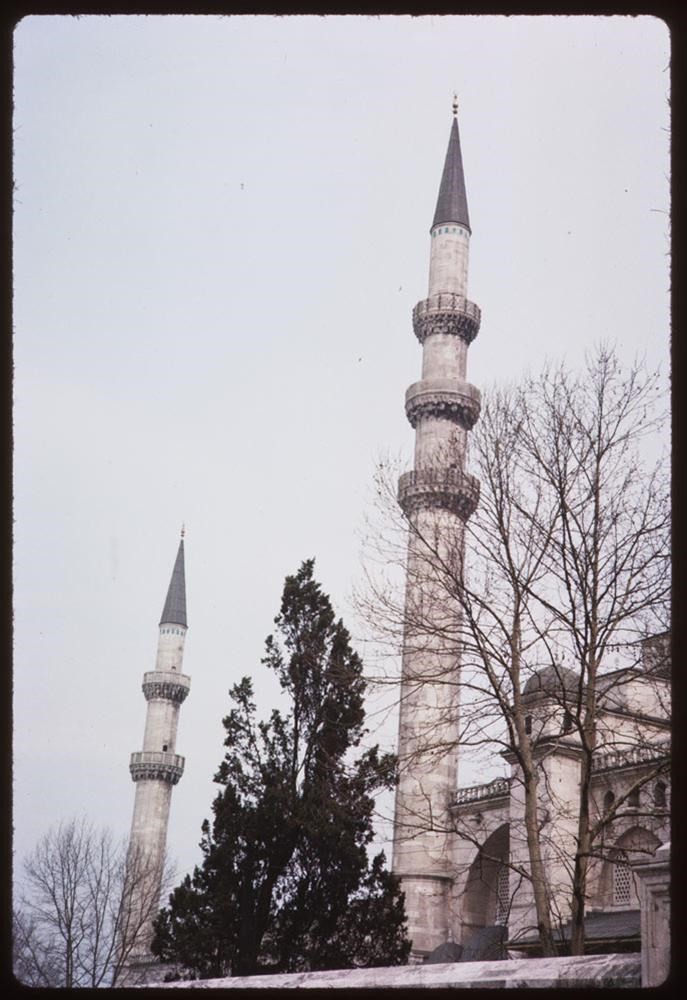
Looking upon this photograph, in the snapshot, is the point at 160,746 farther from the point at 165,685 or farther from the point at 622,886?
→ the point at 622,886

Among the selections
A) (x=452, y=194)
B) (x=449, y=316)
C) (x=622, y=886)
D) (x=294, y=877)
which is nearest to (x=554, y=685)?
(x=294, y=877)

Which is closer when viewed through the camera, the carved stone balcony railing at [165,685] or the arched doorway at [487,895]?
the arched doorway at [487,895]

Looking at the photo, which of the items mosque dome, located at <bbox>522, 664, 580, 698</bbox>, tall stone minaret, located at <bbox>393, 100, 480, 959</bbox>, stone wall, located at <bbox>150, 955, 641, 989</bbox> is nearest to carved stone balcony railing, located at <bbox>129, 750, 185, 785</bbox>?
tall stone minaret, located at <bbox>393, 100, 480, 959</bbox>

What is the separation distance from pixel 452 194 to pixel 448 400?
7256mm

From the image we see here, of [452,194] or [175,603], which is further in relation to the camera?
[175,603]

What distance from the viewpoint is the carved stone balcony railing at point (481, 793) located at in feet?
100

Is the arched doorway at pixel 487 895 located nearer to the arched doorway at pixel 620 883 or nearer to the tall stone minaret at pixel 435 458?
the tall stone minaret at pixel 435 458

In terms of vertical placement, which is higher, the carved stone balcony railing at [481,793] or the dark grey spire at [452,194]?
the dark grey spire at [452,194]

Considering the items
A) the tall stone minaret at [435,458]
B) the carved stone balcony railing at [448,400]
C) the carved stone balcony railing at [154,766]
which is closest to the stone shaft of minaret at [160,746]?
the carved stone balcony railing at [154,766]

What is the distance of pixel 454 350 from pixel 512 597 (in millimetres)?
20903

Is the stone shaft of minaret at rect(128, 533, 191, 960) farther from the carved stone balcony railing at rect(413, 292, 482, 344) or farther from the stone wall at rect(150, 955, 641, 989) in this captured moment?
the stone wall at rect(150, 955, 641, 989)

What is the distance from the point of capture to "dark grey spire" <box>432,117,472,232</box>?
33.8 metres

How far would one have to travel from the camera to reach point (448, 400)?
3123 cm

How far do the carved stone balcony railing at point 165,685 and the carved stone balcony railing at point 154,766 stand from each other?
231 cm
